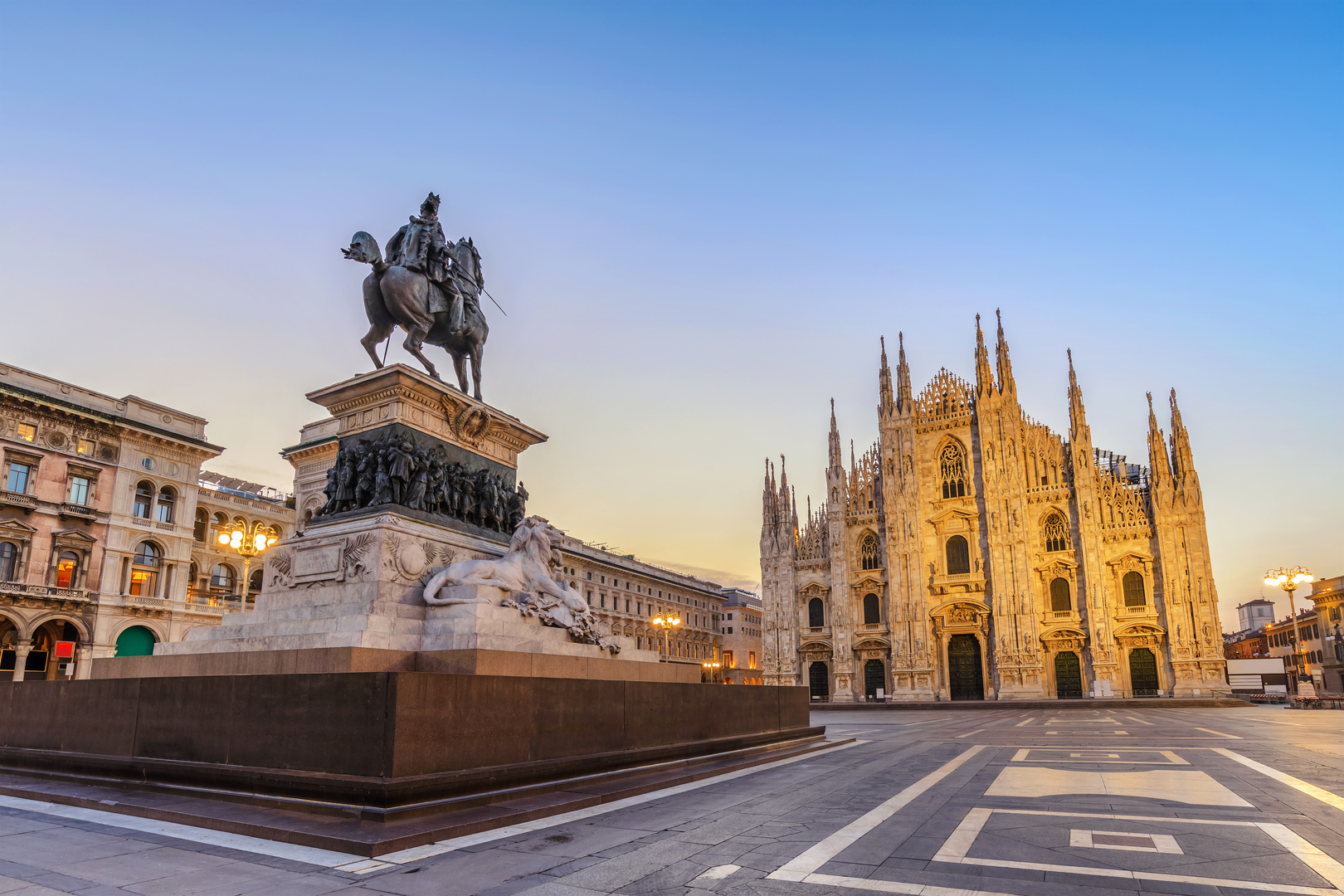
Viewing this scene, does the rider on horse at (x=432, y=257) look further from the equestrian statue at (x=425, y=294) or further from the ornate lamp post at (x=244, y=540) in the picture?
the ornate lamp post at (x=244, y=540)

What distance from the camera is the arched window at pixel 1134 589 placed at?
1834 inches

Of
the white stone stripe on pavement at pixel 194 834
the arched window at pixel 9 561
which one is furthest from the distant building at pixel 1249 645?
the white stone stripe on pavement at pixel 194 834

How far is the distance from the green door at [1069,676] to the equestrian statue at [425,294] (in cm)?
4505

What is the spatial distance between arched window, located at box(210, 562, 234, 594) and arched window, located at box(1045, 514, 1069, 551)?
46.5 m

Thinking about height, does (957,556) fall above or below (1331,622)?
above

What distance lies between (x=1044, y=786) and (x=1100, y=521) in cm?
4461

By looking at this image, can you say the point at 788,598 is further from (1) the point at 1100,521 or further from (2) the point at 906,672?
(1) the point at 1100,521

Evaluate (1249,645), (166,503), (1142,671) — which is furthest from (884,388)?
(1249,645)

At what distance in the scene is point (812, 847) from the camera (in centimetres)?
571

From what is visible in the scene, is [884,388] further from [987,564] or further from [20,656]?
[20,656]

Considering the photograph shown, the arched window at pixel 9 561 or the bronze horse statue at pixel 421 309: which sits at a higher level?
the bronze horse statue at pixel 421 309

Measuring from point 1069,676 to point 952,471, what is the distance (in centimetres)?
1365

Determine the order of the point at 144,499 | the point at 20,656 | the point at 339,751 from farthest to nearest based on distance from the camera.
→ the point at 144,499, the point at 20,656, the point at 339,751

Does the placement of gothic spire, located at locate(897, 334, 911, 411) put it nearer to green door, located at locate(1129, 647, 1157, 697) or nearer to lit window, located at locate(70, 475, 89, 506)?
green door, located at locate(1129, 647, 1157, 697)
